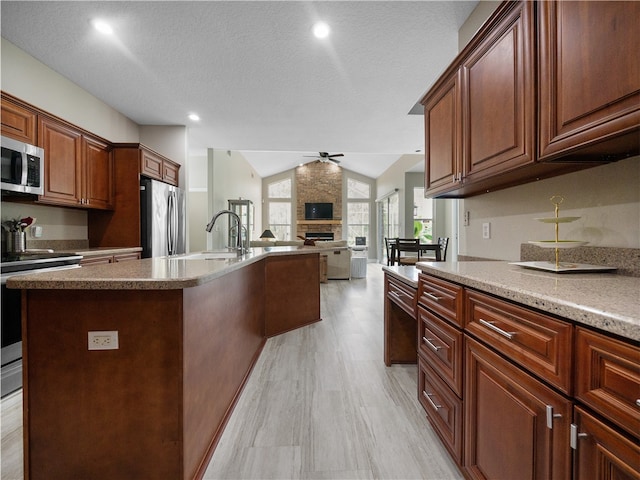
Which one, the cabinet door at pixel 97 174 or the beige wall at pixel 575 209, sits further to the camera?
the cabinet door at pixel 97 174

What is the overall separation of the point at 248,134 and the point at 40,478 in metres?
4.95

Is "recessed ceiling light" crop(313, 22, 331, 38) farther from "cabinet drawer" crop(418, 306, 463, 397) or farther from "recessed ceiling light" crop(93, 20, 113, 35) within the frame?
"cabinet drawer" crop(418, 306, 463, 397)

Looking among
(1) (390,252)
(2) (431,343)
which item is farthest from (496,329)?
(1) (390,252)

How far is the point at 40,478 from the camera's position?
1.20 metres

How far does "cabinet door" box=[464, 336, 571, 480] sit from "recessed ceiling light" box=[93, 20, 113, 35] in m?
3.40

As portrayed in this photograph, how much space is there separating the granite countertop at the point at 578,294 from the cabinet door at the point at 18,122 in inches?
133

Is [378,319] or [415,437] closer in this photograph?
[415,437]

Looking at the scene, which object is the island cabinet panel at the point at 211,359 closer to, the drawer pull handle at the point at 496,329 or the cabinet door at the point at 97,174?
the drawer pull handle at the point at 496,329

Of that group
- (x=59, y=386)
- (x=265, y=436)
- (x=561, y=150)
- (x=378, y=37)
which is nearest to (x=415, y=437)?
(x=265, y=436)

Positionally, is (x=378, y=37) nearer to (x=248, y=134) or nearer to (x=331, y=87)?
(x=331, y=87)

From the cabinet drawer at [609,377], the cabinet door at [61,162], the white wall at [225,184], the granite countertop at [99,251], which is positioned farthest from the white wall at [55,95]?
the cabinet drawer at [609,377]

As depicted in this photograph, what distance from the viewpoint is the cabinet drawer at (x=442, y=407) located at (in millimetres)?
1318

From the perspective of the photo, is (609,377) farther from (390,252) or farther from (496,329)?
(390,252)

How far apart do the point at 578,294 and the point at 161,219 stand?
14.3 ft
